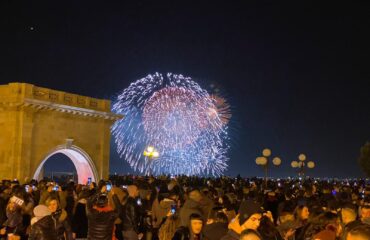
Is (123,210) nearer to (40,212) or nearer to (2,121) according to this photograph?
(40,212)

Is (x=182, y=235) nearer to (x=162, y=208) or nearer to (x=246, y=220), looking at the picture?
(x=246, y=220)

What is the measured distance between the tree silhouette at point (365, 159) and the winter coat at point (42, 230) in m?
53.4

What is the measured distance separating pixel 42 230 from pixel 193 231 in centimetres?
218

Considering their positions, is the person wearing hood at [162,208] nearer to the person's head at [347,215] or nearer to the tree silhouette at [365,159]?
the person's head at [347,215]

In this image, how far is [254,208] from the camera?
560cm

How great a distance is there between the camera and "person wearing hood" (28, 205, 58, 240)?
7.39 metres

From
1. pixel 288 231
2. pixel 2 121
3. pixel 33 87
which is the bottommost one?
pixel 288 231

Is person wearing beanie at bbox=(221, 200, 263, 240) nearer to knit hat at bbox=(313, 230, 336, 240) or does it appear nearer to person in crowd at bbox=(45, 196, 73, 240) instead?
knit hat at bbox=(313, 230, 336, 240)

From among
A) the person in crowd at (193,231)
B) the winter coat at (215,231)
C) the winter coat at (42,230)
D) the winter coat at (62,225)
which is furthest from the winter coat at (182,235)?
the winter coat at (62,225)

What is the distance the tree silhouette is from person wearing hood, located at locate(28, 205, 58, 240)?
53.4m

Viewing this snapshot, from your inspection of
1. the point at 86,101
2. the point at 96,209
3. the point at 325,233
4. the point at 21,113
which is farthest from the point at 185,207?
the point at 86,101

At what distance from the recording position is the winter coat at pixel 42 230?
291 inches

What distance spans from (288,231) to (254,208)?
234 cm

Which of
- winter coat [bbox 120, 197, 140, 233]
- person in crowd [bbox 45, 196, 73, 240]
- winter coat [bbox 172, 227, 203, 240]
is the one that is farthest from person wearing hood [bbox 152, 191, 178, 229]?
winter coat [bbox 172, 227, 203, 240]
